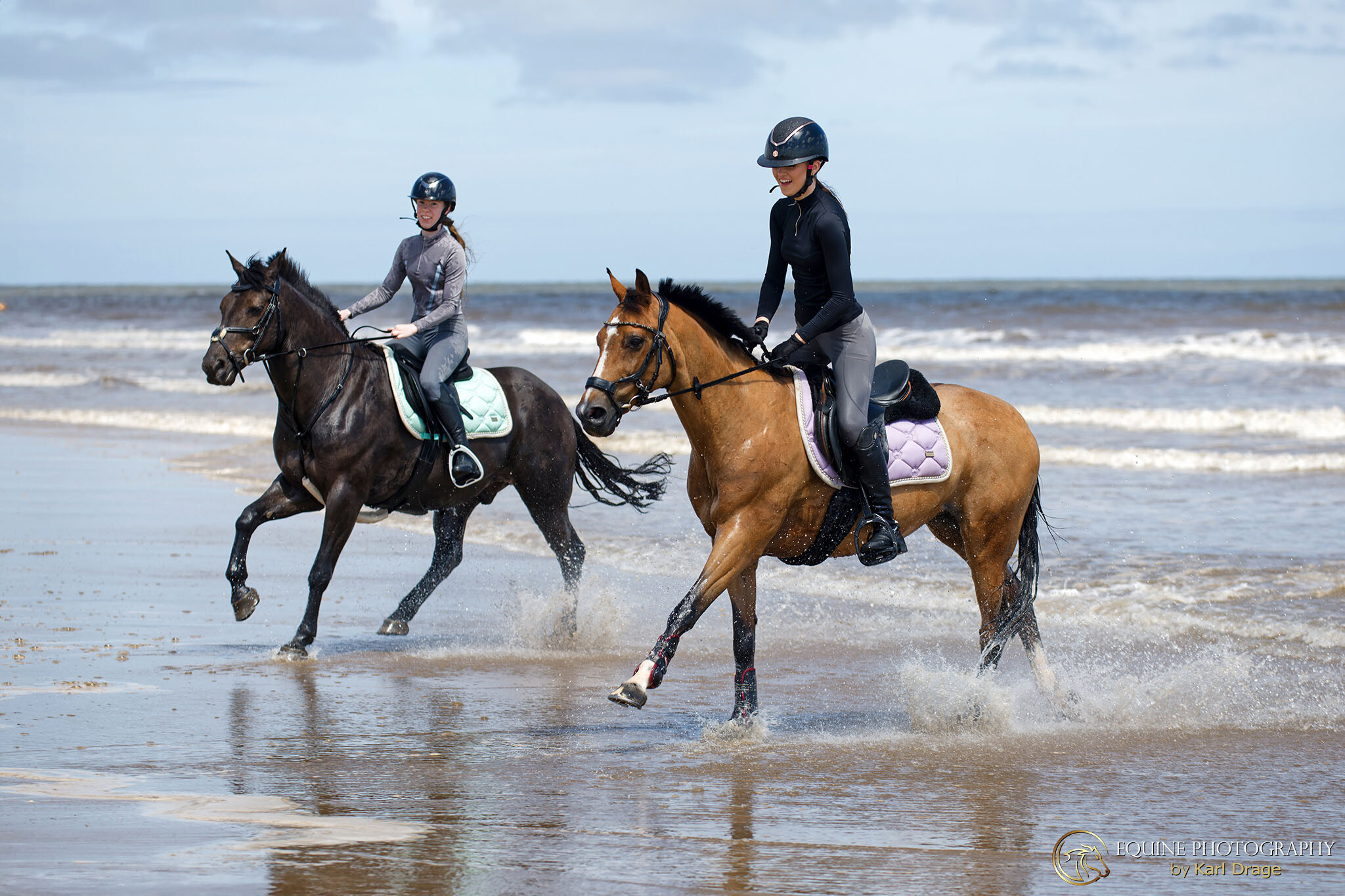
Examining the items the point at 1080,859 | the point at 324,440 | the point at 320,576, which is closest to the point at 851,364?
the point at 1080,859

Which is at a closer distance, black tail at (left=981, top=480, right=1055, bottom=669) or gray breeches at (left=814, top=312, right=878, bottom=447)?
gray breeches at (left=814, top=312, right=878, bottom=447)

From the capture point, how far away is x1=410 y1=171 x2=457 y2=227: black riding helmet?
848 centimetres

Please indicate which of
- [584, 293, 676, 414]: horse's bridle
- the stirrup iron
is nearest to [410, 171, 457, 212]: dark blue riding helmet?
the stirrup iron

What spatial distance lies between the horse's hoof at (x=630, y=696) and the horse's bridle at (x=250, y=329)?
333cm

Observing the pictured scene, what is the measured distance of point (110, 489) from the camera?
14266 mm

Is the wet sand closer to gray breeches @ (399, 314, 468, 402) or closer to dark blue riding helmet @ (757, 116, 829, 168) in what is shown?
gray breeches @ (399, 314, 468, 402)

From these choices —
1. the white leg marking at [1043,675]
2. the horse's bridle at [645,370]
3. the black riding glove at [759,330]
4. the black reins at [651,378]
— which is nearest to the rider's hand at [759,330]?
the black riding glove at [759,330]

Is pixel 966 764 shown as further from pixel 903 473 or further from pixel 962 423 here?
pixel 962 423

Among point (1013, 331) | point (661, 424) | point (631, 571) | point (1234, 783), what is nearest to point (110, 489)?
point (631, 571)

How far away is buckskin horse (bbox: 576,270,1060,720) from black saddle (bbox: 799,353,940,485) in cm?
12

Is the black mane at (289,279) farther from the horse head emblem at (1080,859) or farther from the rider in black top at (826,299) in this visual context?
the horse head emblem at (1080,859)

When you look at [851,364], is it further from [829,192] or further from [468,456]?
[468,456]

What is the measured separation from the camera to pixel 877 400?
21.8 feet

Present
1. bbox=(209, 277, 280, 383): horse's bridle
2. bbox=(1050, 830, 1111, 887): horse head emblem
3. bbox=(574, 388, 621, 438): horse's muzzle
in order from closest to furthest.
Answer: bbox=(1050, 830, 1111, 887): horse head emblem → bbox=(574, 388, 621, 438): horse's muzzle → bbox=(209, 277, 280, 383): horse's bridle
